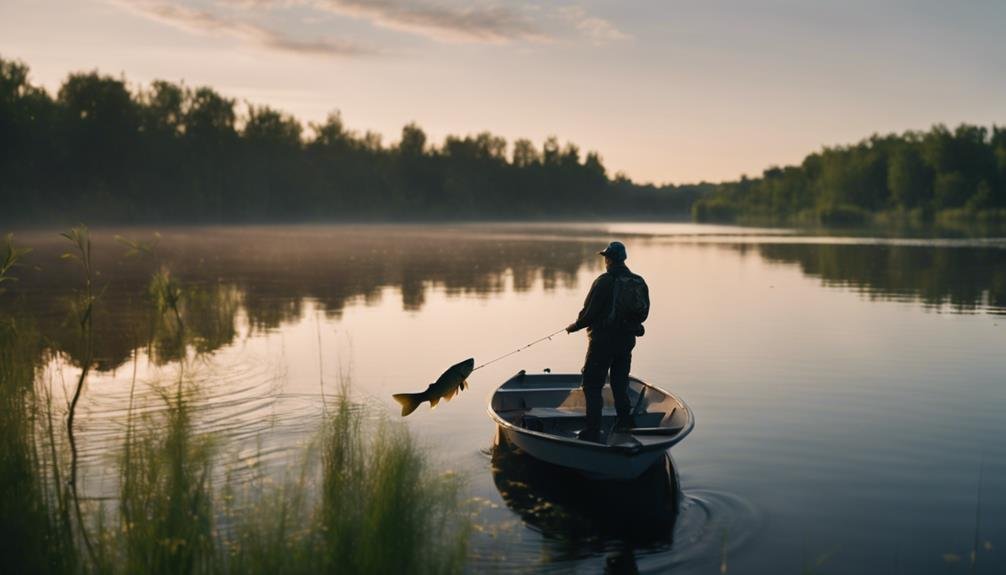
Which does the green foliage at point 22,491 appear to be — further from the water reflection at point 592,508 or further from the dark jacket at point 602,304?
the dark jacket at point 602,304

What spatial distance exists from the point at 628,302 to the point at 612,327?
1.43 feet

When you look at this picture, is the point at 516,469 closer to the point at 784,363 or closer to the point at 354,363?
the point at 354,363

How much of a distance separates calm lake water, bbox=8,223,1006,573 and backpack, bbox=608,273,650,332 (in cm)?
219

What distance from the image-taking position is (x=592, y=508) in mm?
10953

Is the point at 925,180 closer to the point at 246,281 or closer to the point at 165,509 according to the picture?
the point at 246,281

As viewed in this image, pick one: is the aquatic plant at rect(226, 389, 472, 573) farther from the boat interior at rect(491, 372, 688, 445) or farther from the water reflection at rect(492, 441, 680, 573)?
the boat interior at rect(491, 372, 688, 445)

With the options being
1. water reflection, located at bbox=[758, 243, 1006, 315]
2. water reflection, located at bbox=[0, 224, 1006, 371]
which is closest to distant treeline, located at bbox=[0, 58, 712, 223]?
water reflection, located at bbox=[0, 224, 1006, 371]

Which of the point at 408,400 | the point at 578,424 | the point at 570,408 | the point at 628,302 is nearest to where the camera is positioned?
the point at 408,400

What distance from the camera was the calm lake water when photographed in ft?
32.9

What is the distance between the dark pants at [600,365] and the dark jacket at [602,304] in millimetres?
105

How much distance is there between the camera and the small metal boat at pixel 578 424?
10.3 metres

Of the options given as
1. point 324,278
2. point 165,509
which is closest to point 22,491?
point 165,509

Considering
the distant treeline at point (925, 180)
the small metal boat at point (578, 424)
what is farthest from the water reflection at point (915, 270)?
the distant treeline at point (925, 180)

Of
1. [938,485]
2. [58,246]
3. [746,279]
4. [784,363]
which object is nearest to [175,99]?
[58,246]
